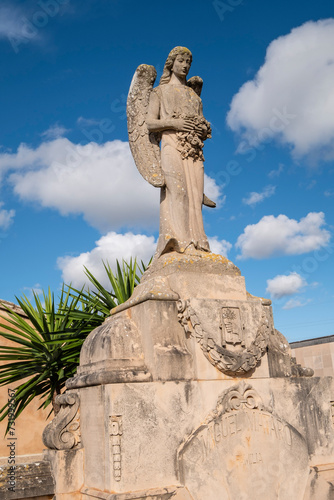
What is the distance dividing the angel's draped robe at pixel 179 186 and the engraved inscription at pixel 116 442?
1992mm

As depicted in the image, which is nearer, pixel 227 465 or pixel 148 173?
pixel 227 465

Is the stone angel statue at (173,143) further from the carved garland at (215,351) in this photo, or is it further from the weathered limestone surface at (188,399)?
the carved garland at (215,351)

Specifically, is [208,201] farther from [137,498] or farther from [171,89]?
[137,498]

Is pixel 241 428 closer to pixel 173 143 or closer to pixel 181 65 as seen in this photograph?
pixel 173 143

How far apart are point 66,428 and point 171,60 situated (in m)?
4.52

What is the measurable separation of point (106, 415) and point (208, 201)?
310cm

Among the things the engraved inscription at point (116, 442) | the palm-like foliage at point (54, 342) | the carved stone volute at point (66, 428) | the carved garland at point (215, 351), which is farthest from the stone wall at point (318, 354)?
the engraved inscription at point (116, 442)

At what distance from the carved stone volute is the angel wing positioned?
277 cm

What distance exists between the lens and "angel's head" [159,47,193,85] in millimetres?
6176

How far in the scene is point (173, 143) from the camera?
595cm

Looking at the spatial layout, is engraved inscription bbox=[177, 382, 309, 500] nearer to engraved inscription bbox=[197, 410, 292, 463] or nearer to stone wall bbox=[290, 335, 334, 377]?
engraved inscription bbox=[197, 410, 292, 463]

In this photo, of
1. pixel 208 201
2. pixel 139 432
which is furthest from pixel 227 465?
pixel 208 201

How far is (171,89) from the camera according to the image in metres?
6.09

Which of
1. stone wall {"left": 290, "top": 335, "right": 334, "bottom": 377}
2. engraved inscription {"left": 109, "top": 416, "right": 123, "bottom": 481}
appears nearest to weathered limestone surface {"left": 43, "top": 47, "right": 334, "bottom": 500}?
engraved inscription {"left": 109, "top": 416, "right": 123, "bottom": 481}
